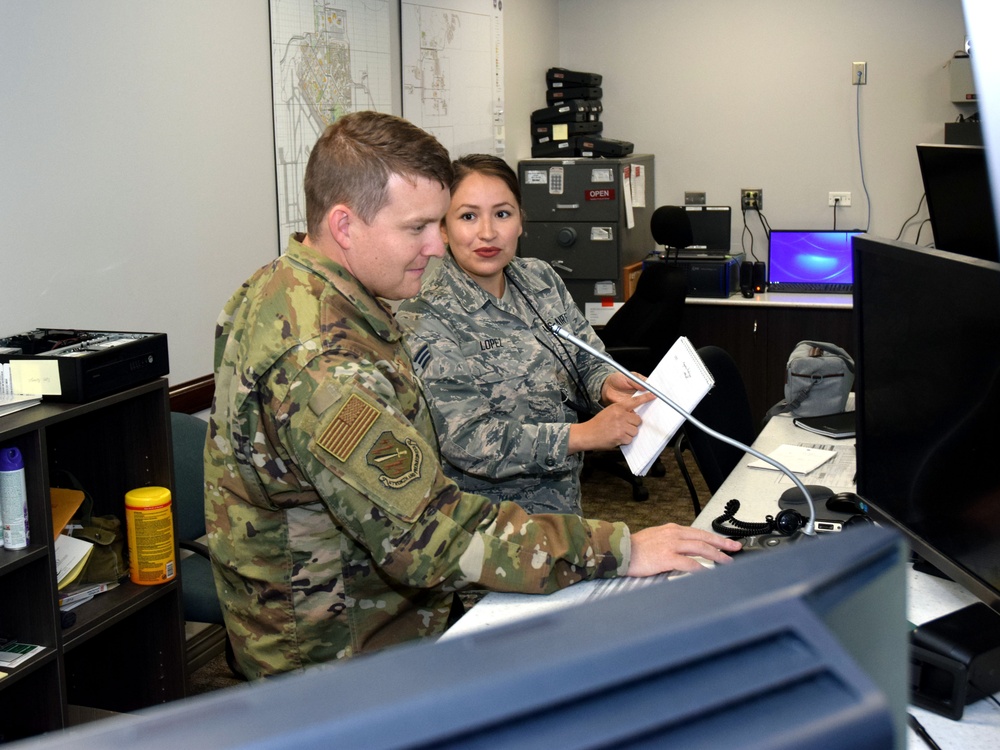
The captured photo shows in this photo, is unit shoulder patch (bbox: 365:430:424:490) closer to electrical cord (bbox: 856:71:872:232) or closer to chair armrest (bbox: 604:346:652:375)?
chair armrest (bbox: 604:346:652:375)

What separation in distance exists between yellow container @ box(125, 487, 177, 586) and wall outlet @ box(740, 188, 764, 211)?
4100mm

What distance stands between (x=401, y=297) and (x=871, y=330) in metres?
0.73

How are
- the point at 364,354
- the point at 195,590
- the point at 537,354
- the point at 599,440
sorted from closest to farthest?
the point at 364,354 → the point at 599,440 → the point at 537,354 → the point at 195,590

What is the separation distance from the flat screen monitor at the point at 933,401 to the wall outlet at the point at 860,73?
4304 millimetres

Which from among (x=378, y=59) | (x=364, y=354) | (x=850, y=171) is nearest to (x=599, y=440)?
(x=364, y=354)

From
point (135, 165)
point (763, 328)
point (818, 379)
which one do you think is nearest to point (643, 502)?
point (763, 328)

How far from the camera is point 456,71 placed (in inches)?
187

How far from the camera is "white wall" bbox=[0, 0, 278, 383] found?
2467 millimetres

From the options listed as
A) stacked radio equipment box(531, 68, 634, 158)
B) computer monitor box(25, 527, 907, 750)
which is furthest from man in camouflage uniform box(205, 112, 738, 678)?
stacked radio equipment box(531, 68, 634, 158)

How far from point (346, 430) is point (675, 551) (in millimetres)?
523

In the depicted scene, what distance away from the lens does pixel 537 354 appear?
89.7 inches

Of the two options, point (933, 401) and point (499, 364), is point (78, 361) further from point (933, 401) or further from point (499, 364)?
point (933, 401)

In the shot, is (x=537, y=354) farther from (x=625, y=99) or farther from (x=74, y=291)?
(x=625, y=99)

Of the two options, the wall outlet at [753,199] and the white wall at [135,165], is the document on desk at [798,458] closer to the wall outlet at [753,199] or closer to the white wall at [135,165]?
the white wall at [135,165]
